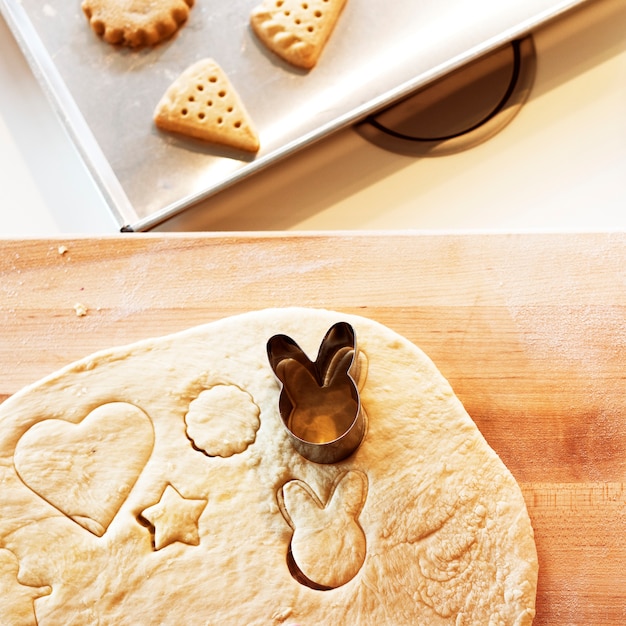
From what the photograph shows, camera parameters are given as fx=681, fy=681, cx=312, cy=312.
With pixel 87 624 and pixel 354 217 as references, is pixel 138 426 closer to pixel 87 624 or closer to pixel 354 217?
pixel 87 624

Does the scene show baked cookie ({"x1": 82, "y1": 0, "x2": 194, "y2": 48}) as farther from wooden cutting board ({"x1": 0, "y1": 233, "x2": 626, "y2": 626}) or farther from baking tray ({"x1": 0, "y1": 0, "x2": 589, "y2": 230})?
wooden cutting board ({"x1": 0, "y1": 233, "x2": 626, "y2": 626})

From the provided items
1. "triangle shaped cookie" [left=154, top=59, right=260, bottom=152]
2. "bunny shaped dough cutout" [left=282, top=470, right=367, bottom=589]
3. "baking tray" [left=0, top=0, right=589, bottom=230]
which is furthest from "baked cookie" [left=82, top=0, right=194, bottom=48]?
"bunny shaped dough cutout" [left=282, top=470, right=367, bottom=589]

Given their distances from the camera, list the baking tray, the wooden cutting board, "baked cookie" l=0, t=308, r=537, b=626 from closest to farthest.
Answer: "baked cookie" l=0, t=308, r=537, b=626 → the wooden cutting board → the baking tray

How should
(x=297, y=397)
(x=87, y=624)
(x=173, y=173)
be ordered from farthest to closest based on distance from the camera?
(x=173, y=173) → (x=297, y=397) → (x=87, y=624)

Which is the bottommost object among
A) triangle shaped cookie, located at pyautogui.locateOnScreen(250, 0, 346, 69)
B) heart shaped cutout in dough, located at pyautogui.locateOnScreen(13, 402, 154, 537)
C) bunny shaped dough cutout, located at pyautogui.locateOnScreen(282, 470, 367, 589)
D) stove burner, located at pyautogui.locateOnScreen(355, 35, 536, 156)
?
bunny shaped dough cutout, located at pyautogui.locateOnScreen(282, 470, 367, 589)

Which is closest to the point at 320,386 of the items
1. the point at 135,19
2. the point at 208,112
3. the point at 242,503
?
the point at 242,503

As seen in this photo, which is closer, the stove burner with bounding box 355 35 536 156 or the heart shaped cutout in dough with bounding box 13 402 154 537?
the heart shaped cutout in dough with bounding box 13 402 154 537

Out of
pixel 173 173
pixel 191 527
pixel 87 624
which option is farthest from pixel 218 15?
pixel 87 624
